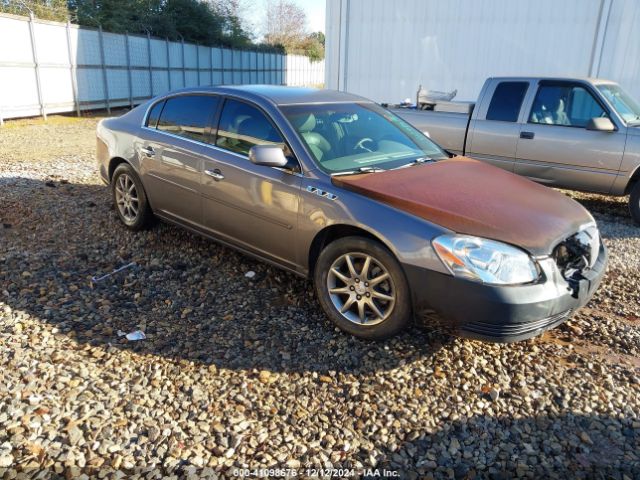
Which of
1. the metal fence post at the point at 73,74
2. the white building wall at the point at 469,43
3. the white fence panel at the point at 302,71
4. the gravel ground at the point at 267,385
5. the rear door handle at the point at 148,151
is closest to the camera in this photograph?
the gravel ground at the point at 267,385

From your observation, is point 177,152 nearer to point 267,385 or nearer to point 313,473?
point 267,385

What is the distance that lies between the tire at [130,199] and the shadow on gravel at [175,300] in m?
0.15

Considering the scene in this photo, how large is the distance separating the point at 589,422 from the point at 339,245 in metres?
1.83

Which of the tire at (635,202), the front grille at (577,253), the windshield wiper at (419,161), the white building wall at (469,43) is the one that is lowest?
the tire at (635,202)

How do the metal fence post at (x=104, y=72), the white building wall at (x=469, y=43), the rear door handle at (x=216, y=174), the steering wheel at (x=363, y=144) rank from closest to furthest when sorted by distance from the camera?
the steering wheel at (x=363, y=144) → the rear door handle at (x=216, y=174) → the white building wall at (x=469, y=43) → the metal fence post at (x=104, y=72)

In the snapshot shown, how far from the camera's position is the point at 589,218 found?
3.78m

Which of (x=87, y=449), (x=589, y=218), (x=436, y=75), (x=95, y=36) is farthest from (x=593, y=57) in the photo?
(x=95, y=36)

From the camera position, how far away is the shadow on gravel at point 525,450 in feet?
8.48

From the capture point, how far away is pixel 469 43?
505 inches

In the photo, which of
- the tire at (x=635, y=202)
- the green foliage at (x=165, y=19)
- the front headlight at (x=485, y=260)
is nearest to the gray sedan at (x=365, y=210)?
the front headlight at (x=485, y=260)

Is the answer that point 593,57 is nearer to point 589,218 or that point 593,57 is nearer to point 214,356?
point 589,218

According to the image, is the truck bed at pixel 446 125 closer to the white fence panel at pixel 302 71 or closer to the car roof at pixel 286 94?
the car roof at pixel 286 94

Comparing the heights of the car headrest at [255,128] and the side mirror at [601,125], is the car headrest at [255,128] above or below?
above

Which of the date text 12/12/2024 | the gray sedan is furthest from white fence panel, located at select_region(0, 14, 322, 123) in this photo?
the date text 12/12/2024
